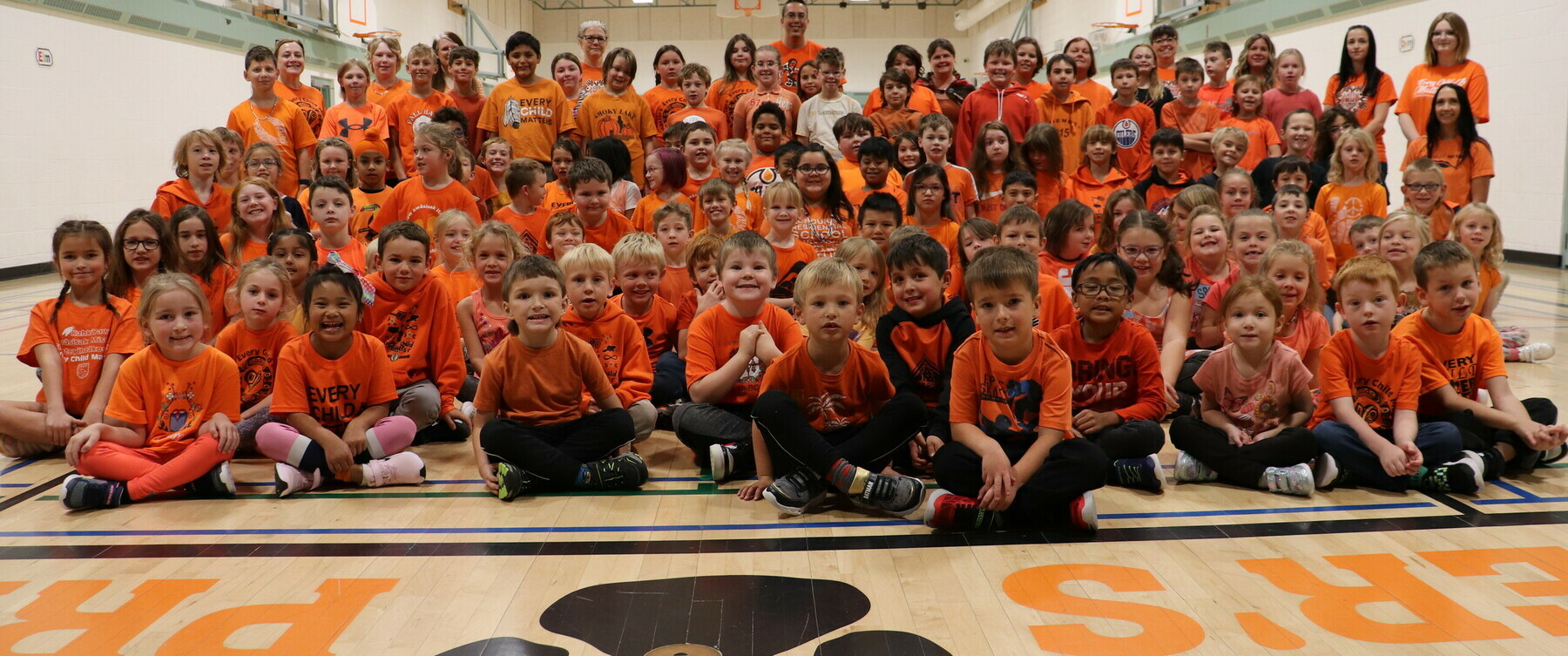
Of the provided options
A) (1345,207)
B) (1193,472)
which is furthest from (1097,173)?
(1193,472)

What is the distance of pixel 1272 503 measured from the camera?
3125 millimetres

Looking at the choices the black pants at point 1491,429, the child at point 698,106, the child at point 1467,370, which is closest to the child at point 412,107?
Result: the child at point 698,106

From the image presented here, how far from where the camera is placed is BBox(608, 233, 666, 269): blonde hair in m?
4.20

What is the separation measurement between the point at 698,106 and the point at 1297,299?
14.1 feet

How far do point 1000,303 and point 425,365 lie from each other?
2422 millimetres

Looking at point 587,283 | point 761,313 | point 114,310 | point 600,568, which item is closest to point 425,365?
point 587,283

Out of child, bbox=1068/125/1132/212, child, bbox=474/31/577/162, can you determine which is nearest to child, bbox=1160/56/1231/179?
child, bbox=1068/125/1132/212

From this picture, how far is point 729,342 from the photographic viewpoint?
380 cm

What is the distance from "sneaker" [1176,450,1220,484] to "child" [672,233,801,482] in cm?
141

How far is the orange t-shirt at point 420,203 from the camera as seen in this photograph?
5.36 metres

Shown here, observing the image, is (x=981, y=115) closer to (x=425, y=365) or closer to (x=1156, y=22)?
(x=425, y=365)

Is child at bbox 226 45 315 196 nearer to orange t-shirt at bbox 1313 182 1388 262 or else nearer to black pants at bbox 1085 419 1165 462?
black pants at bbox 1085 419 1165 462

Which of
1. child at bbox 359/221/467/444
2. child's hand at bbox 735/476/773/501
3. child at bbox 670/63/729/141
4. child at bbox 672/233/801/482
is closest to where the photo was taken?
child's hand at bbox 735/476/773/501

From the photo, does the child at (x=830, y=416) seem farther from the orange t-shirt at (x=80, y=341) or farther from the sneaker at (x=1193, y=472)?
the orange t-shirt at (x=80, y=341)
